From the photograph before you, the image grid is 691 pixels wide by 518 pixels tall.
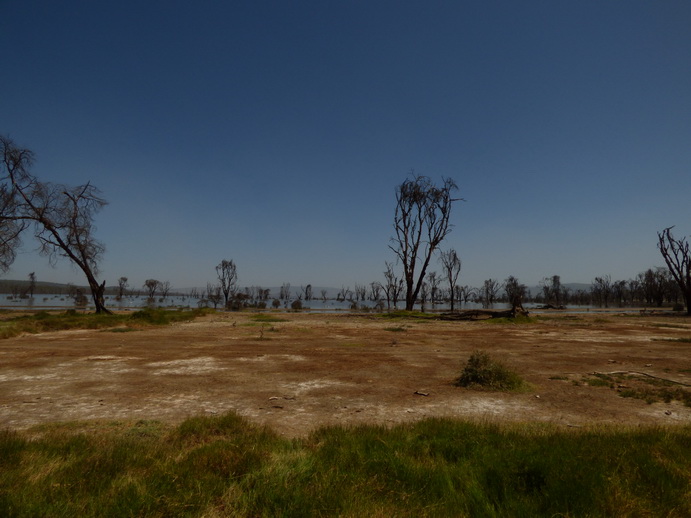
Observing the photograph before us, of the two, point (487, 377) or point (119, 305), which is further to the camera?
point (119, 305)

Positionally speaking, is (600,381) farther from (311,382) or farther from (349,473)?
(349,473)

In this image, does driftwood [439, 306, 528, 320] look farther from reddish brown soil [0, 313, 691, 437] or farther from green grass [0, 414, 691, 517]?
green grass [0, 414, 691, 517]

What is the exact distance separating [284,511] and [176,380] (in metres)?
6.64

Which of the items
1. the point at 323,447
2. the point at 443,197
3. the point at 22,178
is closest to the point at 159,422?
the point at 323,447

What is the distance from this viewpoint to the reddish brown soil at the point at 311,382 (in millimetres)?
5945

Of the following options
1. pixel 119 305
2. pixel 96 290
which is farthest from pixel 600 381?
pixel 119 305

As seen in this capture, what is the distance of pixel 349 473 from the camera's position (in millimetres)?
3531

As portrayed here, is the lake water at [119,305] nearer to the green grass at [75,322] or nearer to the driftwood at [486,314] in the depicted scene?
the green grass at [75,322]

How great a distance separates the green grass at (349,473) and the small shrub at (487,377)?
3058 mm

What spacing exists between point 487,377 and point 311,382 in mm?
4176

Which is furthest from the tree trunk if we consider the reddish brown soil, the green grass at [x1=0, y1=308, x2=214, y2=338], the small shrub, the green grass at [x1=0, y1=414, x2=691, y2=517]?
the small shrub

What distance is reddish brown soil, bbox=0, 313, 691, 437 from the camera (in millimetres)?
5945

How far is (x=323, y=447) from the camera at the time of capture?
4215 millimetres

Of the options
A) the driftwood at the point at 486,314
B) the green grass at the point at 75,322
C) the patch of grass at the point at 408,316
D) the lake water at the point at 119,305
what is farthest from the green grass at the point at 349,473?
the lake water at the point at 119,305
